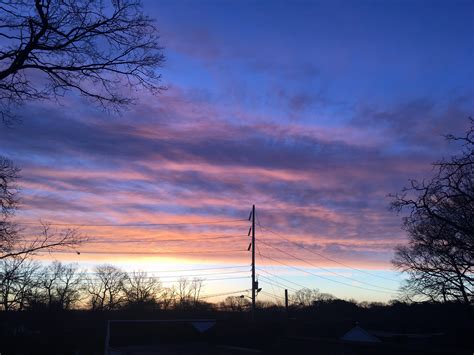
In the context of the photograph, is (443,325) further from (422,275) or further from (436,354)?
(436,354)

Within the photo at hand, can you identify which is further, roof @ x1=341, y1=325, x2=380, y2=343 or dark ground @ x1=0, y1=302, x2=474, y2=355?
roof @ x1=341, y1=325, x2=380, y2=343

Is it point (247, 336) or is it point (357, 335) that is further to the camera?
point (357, 335)

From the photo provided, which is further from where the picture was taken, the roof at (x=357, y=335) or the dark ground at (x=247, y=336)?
the roof at (x=357, y=335)

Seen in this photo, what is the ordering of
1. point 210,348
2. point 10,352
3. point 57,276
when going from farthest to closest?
point 57,276 < point 10,352 < point 210,348

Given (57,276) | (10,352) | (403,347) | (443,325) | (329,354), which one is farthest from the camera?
(57,276)

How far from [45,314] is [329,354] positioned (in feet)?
163

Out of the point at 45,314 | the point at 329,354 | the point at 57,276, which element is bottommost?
the point at 329,354

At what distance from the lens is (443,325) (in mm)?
55531

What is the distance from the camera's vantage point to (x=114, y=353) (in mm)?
36906

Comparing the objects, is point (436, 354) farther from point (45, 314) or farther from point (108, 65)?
point (45, 314)

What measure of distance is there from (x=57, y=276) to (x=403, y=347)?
260ft

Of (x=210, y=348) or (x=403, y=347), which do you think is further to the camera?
(x=210, y=348)

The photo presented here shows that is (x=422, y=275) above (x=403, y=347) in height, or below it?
above

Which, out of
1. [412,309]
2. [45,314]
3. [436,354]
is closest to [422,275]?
[436,354]
